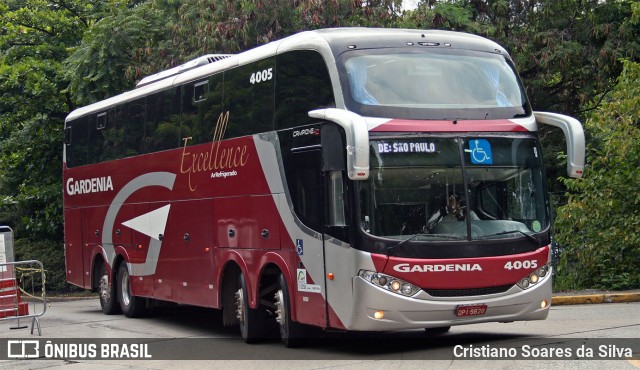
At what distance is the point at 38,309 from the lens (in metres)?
26.0

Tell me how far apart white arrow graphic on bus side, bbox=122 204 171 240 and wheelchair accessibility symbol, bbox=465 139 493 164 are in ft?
23.3

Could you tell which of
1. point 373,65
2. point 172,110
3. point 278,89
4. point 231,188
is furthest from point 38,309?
point 373,65

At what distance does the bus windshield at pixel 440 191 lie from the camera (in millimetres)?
11547

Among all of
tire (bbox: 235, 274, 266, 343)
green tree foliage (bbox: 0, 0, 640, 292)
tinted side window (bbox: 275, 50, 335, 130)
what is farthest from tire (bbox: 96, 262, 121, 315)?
tinted side window (bbox: 275, 50, 335, 130)

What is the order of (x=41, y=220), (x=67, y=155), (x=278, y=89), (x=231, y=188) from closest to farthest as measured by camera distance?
(x=278, y=89), (x=231, y=188), (x=67, y=155), (x=41, y=220)

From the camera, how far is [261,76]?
14133mm

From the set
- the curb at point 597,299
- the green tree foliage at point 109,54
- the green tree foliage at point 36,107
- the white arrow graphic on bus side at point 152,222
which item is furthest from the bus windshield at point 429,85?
the green tree foliage at point 36,107

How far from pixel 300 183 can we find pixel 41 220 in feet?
71.7

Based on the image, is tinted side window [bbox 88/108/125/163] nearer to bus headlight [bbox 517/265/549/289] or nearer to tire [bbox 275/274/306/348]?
tire [bbox 275/274/306/348]

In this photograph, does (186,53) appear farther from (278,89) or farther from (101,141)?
(278,89)

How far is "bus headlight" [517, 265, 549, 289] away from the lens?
469 inches

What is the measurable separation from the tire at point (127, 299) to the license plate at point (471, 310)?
383 inches

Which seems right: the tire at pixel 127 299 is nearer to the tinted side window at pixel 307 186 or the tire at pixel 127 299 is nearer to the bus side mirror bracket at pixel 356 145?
the tinted side window at pixel 307 186

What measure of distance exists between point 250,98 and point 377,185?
3.52m
